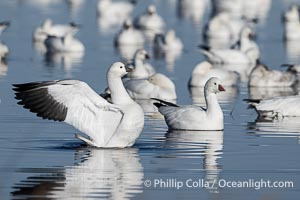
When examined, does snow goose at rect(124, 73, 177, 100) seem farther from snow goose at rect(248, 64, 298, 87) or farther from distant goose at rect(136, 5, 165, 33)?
distant goose at rect(136, 5, 165, 33)

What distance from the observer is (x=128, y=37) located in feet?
109

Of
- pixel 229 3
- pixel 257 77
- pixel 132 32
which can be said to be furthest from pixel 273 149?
pixel 229 3

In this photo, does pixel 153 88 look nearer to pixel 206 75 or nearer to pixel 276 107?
pixel 206 75

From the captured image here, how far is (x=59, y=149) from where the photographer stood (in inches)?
560

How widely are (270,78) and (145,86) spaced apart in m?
4.18

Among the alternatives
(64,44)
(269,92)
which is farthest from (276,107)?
(64,44)

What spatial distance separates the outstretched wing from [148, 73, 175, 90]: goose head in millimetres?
6558

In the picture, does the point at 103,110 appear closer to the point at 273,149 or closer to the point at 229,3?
the point at 273,149

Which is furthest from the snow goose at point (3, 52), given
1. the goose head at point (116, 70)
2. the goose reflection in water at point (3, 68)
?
the goose head at point (116, 70)

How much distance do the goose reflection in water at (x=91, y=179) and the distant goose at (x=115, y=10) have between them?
29725mm

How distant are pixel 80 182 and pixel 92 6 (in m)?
37.6

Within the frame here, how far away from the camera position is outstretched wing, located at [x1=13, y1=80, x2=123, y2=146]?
45.2 ft

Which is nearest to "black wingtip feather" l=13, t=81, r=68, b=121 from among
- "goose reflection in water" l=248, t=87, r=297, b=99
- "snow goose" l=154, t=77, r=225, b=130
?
"snow goose" l=154, t=77, r=225, b=130

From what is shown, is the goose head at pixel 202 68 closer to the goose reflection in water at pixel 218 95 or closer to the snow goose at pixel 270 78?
the goose reflection in water at pixel 218 95
